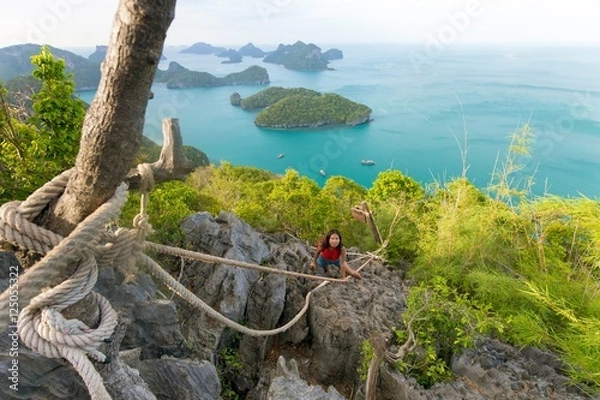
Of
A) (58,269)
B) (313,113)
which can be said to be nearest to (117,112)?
(58,269)

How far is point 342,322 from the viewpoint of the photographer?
149 inches

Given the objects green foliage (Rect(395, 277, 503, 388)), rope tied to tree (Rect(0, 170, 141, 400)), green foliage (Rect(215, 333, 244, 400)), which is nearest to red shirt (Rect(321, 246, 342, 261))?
green foliage (Rect(395, 277, 503, 388))

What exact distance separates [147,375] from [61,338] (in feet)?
6.02

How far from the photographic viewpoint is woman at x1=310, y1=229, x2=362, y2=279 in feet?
14.2

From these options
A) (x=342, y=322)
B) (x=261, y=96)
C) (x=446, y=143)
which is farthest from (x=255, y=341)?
(x=261, y=96)

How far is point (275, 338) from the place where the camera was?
431 centimetres

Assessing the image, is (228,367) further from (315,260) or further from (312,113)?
(312,113)

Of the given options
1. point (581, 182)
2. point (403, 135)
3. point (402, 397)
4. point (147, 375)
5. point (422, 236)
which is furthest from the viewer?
point (403, 135)

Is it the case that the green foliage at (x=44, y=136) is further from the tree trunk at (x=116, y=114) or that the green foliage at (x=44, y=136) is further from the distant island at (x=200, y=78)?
the distant island at (x=200, y=78)

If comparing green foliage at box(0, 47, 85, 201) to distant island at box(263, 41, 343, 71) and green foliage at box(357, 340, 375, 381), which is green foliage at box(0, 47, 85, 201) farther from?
distant island at box(263, 41, 343, 71)

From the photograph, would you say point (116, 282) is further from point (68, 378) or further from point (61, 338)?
point (61, 338)

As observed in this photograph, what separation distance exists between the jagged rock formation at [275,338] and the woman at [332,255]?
0.65ft

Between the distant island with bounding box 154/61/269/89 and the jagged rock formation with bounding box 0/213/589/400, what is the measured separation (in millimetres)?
60965

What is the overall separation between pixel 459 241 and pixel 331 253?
2.35 metres
